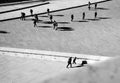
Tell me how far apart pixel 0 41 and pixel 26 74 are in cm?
563

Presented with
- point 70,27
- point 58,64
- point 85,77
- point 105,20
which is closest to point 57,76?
point 85,77

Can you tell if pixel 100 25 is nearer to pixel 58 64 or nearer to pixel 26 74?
pixel 58 64

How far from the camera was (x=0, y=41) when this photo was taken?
15562 millimetres

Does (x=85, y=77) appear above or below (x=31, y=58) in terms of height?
above

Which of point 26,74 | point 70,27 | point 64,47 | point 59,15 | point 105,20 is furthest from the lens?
point 59,15

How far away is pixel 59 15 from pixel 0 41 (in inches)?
312

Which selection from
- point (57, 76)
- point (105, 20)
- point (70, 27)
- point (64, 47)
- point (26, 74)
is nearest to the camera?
A: point (57, 76)

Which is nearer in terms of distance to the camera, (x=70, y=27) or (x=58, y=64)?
(x=58, y=64)

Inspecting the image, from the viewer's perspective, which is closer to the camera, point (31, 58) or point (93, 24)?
point (31, 58)

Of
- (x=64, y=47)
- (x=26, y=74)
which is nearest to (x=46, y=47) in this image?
(x=64, y=47)

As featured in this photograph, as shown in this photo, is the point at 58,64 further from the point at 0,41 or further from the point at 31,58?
the point at 0,41

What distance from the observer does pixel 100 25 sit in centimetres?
1888

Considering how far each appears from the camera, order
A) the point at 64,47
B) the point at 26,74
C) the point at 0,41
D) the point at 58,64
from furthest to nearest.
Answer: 1. the point at 0,41
2. the point at 64,47
3. the point at 58,64
4. the point at 26,74

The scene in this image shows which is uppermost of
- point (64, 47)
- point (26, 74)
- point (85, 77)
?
point (85, 77)
